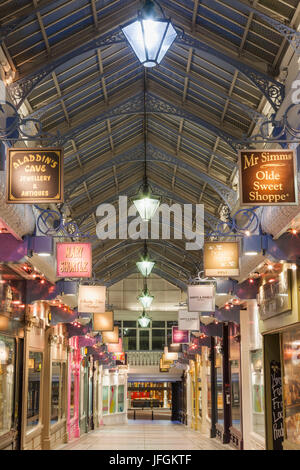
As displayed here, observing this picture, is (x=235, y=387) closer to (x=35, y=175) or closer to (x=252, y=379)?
(x=252, y=379)

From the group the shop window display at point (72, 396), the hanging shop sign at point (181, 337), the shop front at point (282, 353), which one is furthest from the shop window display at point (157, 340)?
the shop front at point (282, 353)

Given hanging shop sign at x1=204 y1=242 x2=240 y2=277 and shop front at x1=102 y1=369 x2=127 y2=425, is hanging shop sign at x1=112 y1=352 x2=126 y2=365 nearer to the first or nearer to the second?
shop front at x1=102 y1=369 x2=127 y2=425

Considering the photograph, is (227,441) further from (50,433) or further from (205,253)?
(205,253)

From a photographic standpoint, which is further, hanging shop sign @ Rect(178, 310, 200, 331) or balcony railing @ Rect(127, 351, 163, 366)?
balcony railing @ Rect(127, 351, 163, 366)

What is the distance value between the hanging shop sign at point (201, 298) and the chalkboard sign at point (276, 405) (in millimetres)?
3748

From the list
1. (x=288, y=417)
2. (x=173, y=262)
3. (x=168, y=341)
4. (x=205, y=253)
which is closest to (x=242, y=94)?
(x=205, y=253)

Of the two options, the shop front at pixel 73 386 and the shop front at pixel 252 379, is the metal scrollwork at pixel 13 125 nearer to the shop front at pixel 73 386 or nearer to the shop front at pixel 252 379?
the shop front at pixel 252 379

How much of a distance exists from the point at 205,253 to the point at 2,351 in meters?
4.64

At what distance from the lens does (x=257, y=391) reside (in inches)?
575

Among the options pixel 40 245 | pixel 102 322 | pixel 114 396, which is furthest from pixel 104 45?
pixel 114 396

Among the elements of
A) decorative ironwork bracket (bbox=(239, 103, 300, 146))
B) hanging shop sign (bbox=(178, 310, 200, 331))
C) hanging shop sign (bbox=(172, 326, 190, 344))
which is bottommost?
hanging shop sign (bbox=(172, 326, 190, 344))

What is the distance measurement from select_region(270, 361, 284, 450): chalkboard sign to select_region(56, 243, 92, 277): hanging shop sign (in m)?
4.44

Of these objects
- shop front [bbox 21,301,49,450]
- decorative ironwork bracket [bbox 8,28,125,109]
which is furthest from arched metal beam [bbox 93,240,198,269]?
decorative ironwork bracket [bbox 8,28,125,109]

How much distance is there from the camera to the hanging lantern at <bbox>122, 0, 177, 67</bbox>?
21.0 ft
